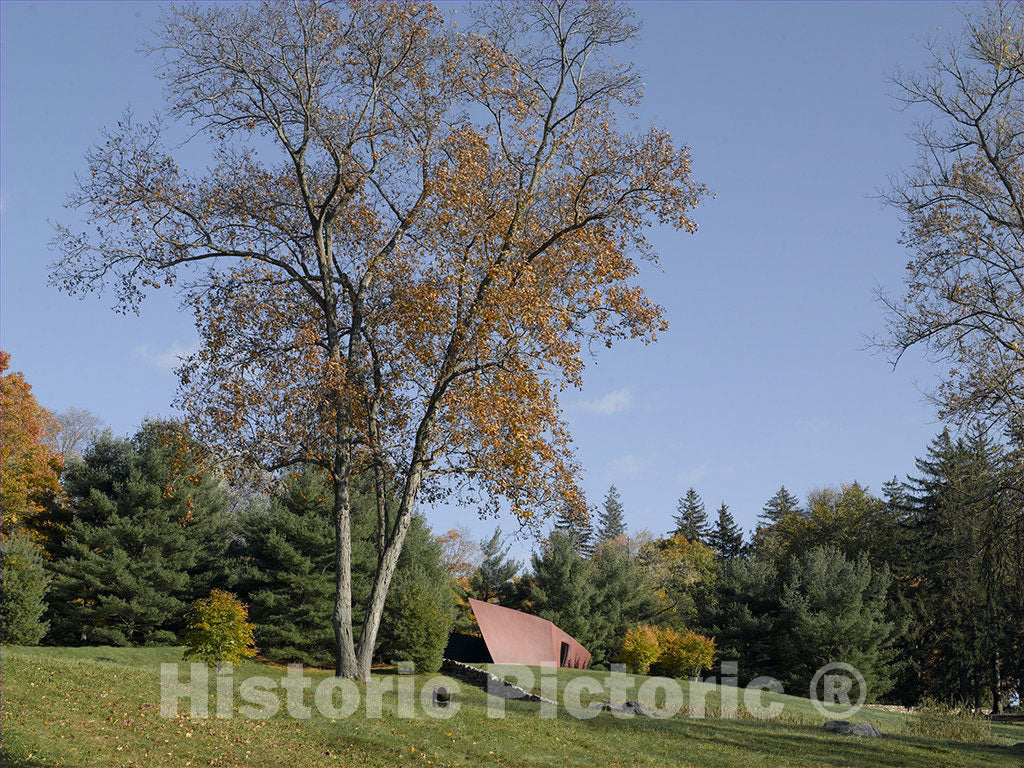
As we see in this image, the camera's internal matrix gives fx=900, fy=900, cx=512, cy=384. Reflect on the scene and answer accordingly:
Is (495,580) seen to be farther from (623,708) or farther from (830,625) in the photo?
(623,708)

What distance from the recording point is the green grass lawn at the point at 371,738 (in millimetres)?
11141

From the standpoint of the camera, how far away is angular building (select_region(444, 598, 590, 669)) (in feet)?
89.2

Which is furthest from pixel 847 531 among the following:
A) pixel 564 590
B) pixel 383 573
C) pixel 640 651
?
pixel 383 573

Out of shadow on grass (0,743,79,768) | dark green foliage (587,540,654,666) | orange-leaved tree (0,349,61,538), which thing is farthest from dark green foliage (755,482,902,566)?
shadow on grass (0,743,79,768)

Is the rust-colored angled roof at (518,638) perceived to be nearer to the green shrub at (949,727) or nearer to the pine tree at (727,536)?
the green shrub at (949,727)

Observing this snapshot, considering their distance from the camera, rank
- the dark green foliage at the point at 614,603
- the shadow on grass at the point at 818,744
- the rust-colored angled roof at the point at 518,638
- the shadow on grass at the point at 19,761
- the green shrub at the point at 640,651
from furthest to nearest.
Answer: the dark green foliage at the point at 614,603 → the green shrub at the point at 640,651 → the rust-colored angled roof at the point at 518,638 → the shadow on grass at the point at 818,744 → the shadow on grass at the point at 19,761

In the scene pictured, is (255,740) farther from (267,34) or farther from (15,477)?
(15,477)

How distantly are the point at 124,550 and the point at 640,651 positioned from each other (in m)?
19.1

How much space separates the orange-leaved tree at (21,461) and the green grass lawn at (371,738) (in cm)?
2162

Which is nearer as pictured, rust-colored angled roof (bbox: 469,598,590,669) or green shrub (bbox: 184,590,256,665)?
green shrub (bbox: 184,590,256,665)

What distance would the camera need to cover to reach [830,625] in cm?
3669

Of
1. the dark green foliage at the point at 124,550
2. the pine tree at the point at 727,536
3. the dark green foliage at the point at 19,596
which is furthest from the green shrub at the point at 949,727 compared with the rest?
the pine tree at the point at 727,536

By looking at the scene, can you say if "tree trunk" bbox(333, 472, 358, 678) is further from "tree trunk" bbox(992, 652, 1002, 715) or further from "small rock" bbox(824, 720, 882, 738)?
"tree trunk" bbox(992, 652, 1002, 715)

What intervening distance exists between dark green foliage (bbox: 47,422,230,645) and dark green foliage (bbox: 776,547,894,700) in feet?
77.9
